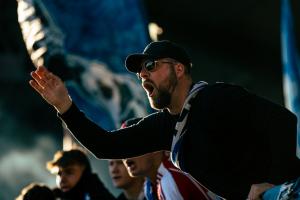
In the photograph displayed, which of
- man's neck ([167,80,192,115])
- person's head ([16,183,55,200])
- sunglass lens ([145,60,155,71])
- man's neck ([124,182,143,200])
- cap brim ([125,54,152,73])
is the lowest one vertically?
man's neck ([124,182,143,200])

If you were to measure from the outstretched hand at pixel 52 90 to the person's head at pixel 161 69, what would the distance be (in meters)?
0.36

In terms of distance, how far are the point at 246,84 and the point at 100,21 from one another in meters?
12.6

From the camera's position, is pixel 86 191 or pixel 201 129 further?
pixel 86 191

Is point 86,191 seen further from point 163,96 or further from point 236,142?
point 236,142

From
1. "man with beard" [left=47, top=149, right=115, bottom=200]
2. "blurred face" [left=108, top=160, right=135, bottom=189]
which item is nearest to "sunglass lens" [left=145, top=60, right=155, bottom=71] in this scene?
"blurred face" [left=108, top=160, right=135, bottom=189]

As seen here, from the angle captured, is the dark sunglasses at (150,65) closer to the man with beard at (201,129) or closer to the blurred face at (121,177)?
the man with beard at (201,129)

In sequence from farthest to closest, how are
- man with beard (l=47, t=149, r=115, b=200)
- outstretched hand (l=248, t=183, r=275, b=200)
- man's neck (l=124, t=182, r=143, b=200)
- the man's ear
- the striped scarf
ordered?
man with beard (l=47, t=149, r=115, b=200) < man's neck (l=124, t=182, r=143, b=200) < the man's ear < the striped scarf < outstretched hand (l=248, t=183, r=275, b=200)

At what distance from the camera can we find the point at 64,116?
11.8ft

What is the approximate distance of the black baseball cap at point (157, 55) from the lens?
361cm

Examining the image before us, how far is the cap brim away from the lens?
3604 millimetres

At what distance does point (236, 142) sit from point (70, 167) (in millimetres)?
2665

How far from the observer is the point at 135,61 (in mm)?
3629

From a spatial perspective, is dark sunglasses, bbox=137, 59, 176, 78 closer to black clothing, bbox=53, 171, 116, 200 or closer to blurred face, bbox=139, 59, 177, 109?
blurred face, bbox=139, 59, 177, 109

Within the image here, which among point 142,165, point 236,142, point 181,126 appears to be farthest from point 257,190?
point 142,165
